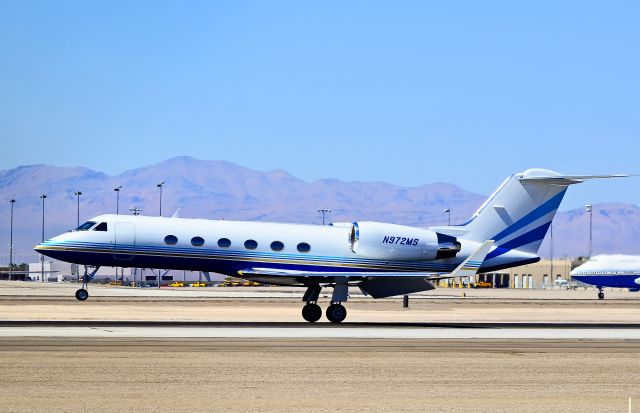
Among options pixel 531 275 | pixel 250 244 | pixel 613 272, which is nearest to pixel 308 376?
pixel 250 244

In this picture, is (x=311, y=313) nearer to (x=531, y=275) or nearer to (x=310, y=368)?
(x=310, y=368)

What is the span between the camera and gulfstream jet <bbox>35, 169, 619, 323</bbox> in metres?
37.6

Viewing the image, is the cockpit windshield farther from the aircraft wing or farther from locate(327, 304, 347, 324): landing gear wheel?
locate(327, 304, 347, 324): landing gear wheel

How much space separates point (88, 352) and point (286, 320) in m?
18.1

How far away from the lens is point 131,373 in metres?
19.5

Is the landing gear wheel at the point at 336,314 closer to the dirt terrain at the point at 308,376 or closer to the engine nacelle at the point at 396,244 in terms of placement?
the engine nacelle at the point at 396,244

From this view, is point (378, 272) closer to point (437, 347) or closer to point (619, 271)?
point (437, 347)

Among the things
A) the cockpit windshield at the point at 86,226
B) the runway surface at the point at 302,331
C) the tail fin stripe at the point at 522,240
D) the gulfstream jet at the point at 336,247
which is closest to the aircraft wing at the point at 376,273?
the gulfstream jet at the point at 336,247

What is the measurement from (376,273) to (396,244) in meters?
1.36

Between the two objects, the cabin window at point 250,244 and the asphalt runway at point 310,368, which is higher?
the cabin window at point 250,244

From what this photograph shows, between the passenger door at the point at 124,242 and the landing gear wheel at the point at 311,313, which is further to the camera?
the landing gear wheel at the point at 311,313

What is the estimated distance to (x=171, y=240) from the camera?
3750 centimetres

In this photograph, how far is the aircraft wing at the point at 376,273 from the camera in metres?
36.7

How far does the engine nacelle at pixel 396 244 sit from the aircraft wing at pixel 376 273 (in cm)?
84
